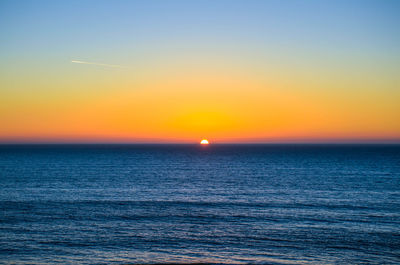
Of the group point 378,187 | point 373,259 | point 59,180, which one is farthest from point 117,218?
point 378,187

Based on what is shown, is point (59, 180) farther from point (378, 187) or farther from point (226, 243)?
point (378, 187)

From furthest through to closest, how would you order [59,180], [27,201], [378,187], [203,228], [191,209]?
[59,180]
[378,187]
[27,201]
[191,209]
[203,228]

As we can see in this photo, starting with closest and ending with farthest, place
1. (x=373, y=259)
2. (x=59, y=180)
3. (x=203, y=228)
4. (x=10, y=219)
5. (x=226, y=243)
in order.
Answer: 1. (x=373, y=259)
2. (x=226, y=243)
3. (x=203, y=228)
4. (x=10, y=219)
5. (x=59, y=180)

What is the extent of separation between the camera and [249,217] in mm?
35531

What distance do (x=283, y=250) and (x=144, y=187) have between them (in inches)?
1389

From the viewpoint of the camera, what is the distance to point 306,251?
25438mm

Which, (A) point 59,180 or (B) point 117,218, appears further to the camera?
(A) point 59,180

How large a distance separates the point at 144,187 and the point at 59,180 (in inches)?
679

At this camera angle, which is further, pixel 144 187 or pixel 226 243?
pixel 144 187

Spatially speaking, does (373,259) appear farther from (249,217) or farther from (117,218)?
(117,218)

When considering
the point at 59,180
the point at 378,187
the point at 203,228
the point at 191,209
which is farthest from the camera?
the point at 59,180

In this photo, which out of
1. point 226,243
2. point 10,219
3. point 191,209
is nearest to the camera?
point 226,243

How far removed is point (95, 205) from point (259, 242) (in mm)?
21253

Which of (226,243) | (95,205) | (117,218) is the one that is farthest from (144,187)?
(226,243)
